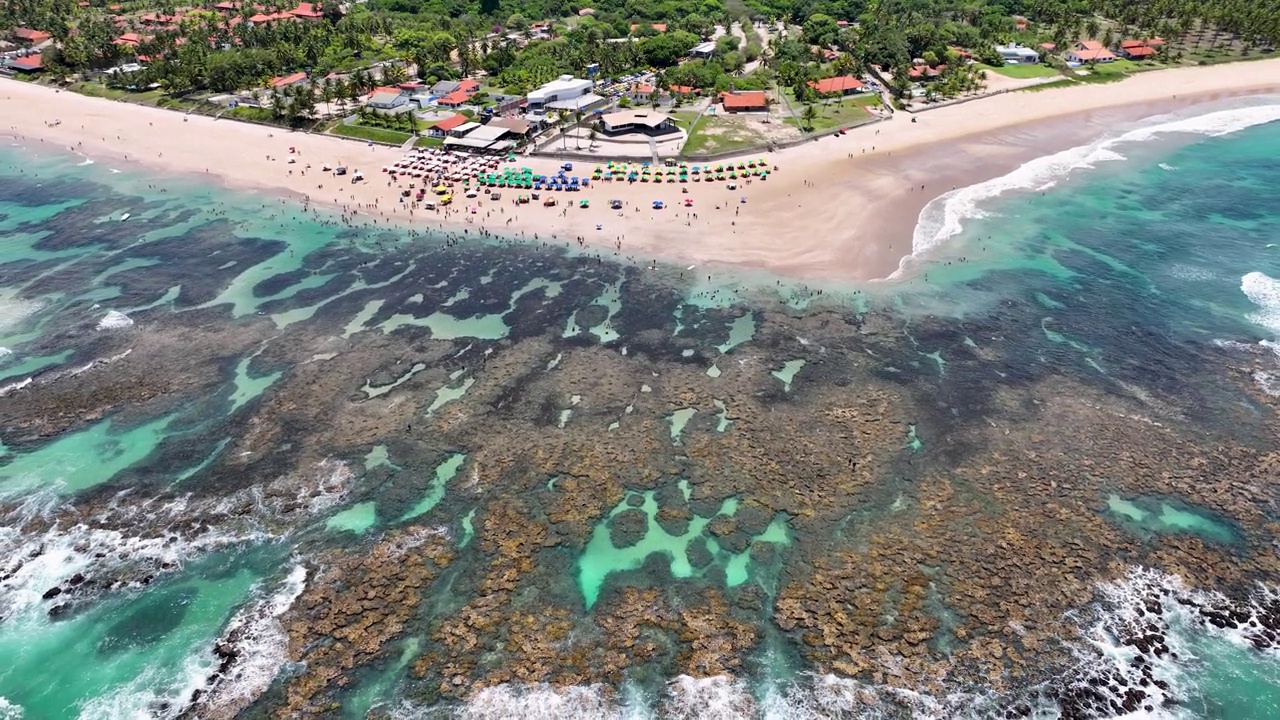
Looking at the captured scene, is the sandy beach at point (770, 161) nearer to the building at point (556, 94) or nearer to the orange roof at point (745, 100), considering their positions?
the orange roof at point (745, 100)

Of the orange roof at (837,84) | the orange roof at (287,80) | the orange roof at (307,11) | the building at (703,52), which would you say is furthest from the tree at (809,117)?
the orange roof at (307,11)

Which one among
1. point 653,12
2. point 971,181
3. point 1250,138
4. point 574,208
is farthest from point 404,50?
point 1250,138

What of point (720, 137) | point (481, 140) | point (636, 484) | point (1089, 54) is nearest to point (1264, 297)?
point (636, 484)

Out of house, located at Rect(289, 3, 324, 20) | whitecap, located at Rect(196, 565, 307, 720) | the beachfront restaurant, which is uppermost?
house, located at Rect(289, 3, 324, 20)

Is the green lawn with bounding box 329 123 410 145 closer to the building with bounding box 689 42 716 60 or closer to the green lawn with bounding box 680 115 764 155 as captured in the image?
the green lawn with bounding box 680 115 764 155

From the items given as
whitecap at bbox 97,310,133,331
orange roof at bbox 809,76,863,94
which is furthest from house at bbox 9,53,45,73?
orange roof at bbox 809,76,863,94

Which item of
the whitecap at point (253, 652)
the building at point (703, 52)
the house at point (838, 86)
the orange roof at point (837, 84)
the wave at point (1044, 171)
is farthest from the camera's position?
the building at point (703, 52)

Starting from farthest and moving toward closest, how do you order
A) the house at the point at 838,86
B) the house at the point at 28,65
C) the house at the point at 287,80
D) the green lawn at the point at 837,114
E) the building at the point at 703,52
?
the building at the point at 703,52 < the house at the point at 28,65 < the house at the point at 287,80 < the house at the point at 838,86 < the green lawn at the point at 837,114
